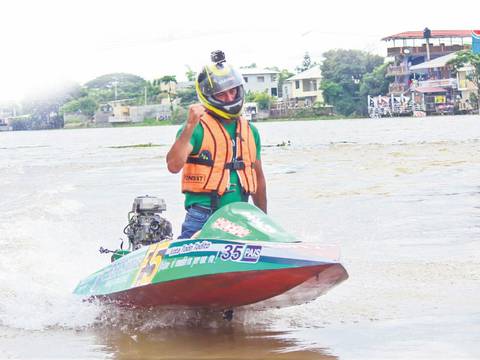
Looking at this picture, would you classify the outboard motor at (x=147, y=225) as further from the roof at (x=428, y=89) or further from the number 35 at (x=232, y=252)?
the roof at (x=428, y=89)

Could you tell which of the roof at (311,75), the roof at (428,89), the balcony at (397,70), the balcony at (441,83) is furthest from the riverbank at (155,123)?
the balcony at (441,83)

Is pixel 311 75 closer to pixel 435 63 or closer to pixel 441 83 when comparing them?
pixel 435 63

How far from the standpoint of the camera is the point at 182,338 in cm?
778

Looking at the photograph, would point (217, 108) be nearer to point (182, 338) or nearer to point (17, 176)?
point (182, 338)

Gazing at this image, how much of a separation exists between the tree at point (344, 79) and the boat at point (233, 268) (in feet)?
387

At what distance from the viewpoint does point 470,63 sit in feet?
350

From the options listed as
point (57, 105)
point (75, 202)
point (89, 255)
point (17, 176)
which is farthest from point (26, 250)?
point (57, 105)

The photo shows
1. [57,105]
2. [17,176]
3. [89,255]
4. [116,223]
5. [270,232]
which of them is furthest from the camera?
[57,105]

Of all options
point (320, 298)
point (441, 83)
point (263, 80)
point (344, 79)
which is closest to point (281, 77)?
point (263, 80)

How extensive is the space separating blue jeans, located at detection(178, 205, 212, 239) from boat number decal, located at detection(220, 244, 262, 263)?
1.71 ft

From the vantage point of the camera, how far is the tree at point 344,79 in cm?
12738

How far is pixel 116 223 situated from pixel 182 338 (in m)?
8.71

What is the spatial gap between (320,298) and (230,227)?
2096 mm

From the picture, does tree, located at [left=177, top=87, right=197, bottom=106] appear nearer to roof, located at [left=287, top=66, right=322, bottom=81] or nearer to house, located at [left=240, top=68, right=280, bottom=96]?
house, located at [left=240, top=68, right=280, bottom=96]
